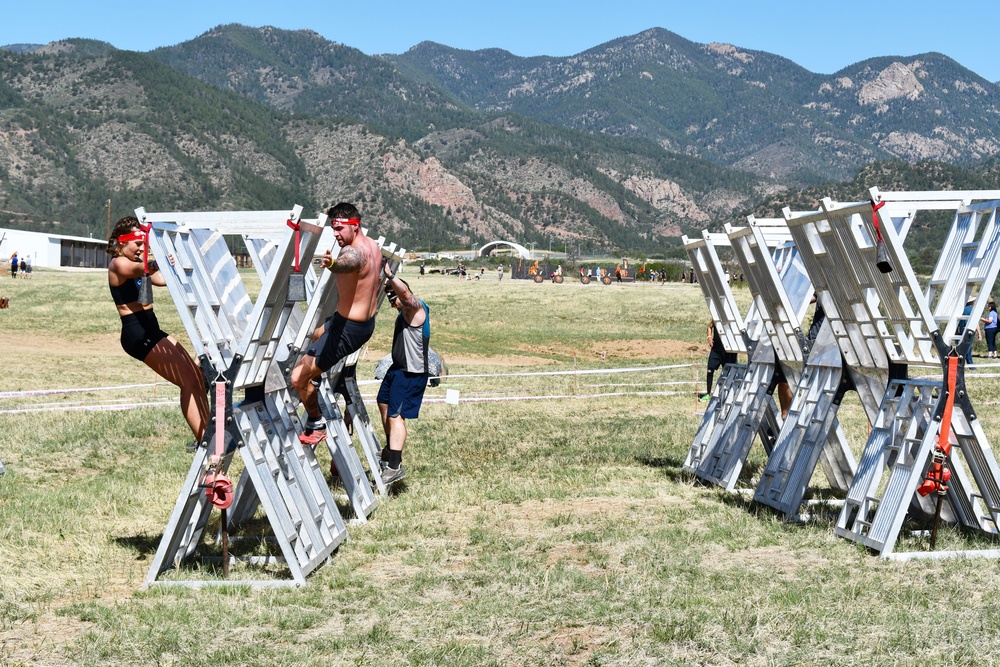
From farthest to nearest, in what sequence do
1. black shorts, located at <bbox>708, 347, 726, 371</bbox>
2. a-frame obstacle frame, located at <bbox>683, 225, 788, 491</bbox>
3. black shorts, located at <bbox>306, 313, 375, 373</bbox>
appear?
black shorts, located at <bbox>708, 347, 726, 371</bbox>, a-frame obstacle frame, located at <bbox>683, 225, 788, 491</bbox>, black shorts, located at <bbox>306, 313, 375, 373</bbox>

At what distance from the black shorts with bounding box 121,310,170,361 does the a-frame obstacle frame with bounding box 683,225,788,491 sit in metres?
4.96

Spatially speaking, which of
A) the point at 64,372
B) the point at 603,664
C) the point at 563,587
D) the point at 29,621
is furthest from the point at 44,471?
the point at 64,372

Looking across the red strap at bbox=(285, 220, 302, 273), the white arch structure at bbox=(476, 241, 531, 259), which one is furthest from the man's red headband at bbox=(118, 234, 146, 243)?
the white arch structure at bbox=(476, 241, 531, 259)

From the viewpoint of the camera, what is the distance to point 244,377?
279 inches

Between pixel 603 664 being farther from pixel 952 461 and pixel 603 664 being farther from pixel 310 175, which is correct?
pixel 310 175

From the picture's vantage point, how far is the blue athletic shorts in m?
9.95

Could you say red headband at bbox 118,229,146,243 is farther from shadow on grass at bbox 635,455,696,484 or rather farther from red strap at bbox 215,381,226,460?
shadow on grass at bbox 635,455,696,484

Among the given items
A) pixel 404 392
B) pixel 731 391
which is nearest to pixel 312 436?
pixel 404 392

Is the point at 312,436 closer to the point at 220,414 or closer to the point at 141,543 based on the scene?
the point at 220,414

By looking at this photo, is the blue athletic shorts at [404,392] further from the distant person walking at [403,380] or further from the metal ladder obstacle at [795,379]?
the metal ladder obstacle at [795,379]

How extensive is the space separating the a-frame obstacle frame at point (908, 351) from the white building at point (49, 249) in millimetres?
63613

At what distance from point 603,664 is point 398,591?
5.44 ft

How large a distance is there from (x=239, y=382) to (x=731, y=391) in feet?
17.6

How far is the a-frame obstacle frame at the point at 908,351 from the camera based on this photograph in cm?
738
